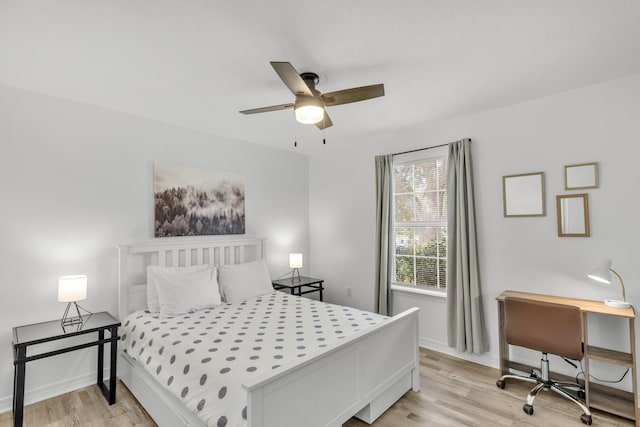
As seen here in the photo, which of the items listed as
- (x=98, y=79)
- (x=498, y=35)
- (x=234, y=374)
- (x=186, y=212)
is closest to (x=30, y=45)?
(x=98, y=79)

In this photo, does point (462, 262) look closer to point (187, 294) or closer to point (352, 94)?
point (352, 94)

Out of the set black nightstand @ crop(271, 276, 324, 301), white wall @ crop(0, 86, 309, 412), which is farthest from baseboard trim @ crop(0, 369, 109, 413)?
black nightstand @ crop(271, 276, 324, 301)

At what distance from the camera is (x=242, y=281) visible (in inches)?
136

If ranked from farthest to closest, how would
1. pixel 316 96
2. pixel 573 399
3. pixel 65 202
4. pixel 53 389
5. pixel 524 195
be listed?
pixel 524 195 < pixel 65 202 < pixel 53 389 < pixel 573 399 < pixel 316 96

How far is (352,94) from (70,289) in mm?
2598

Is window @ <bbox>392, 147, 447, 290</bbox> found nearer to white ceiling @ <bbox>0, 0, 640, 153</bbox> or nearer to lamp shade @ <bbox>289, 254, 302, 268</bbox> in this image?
white ceiling @ <bbox>0, 0, 640, 153</bbox>

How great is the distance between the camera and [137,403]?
2521 millimetres

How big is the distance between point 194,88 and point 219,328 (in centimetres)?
195

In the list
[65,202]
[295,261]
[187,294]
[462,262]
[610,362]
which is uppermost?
[65,202]

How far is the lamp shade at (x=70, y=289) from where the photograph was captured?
2455mm

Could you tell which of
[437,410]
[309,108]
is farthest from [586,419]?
[309,108]

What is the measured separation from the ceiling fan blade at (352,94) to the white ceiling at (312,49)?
0.24m

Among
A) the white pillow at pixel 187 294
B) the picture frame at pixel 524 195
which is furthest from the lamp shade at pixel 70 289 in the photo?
the picture frame at pixel 524 195

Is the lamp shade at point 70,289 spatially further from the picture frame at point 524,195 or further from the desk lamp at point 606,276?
the desk lamp at point 606,276
